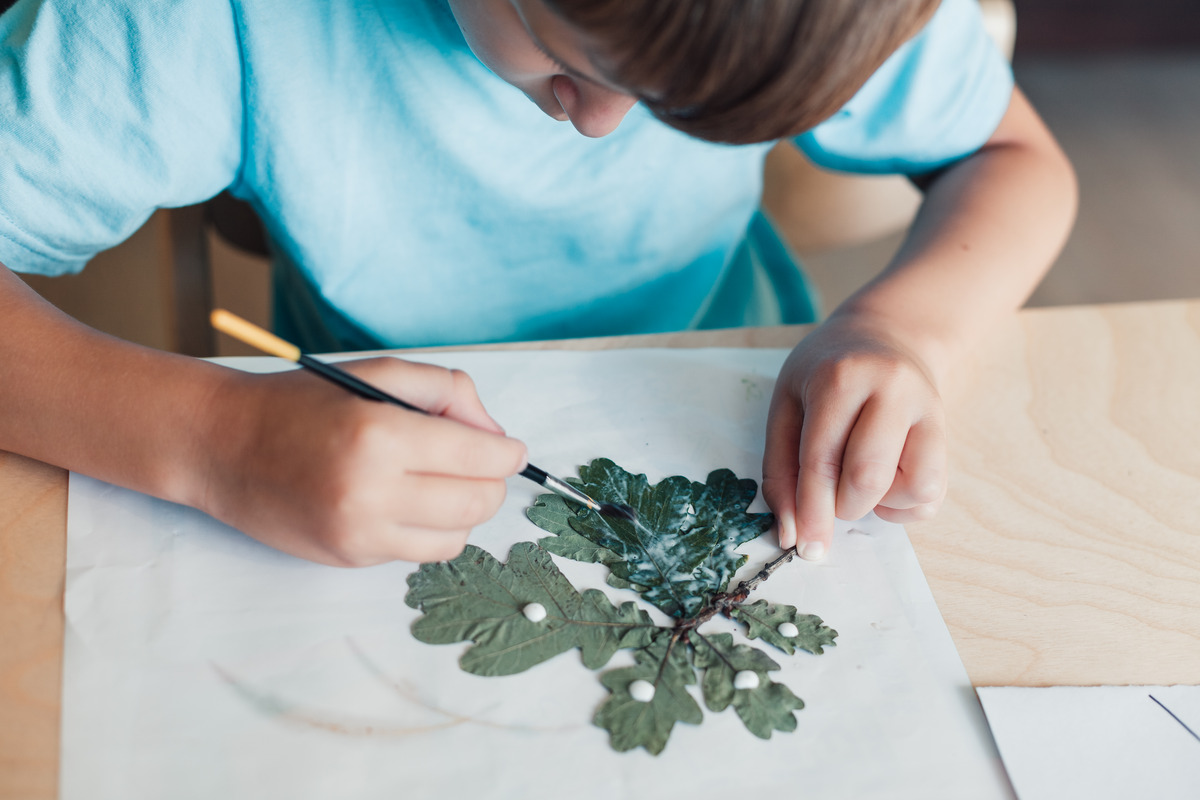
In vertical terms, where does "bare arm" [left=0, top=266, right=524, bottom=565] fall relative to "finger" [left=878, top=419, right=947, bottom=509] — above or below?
above

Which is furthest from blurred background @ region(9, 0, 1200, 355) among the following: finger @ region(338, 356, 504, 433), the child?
finger @ region(338, 356, 504, 433)

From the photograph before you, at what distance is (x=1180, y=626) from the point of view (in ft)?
1.45

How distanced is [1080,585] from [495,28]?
1.36ft

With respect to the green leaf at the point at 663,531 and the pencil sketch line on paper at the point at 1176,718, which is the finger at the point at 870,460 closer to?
the green leaf at the point at 663,531

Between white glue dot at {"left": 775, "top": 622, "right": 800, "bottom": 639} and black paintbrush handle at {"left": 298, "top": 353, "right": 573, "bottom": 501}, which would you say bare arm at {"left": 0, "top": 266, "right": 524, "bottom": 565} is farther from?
white glue dot at {"left": 775, "top": 622, "right": 800, "bottom": 639}

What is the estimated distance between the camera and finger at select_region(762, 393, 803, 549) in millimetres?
472

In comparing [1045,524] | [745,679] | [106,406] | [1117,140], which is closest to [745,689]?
[745,679]

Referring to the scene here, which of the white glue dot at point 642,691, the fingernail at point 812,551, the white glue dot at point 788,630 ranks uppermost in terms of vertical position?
the white glue dot at point 642,691

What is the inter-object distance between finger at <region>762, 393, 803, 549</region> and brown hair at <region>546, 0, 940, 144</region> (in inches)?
8.0

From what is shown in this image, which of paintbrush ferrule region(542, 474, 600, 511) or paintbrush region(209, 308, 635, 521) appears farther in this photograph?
paintbrush ferrule region(542, 474, 600, 511)

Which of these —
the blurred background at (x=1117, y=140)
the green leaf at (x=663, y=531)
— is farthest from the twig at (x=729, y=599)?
the blurred background at (x=1117, y=140)

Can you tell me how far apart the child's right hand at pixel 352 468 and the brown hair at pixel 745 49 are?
17 cm

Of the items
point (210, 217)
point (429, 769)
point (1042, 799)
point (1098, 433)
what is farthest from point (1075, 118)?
point (429, 769)

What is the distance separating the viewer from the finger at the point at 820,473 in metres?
0.46
